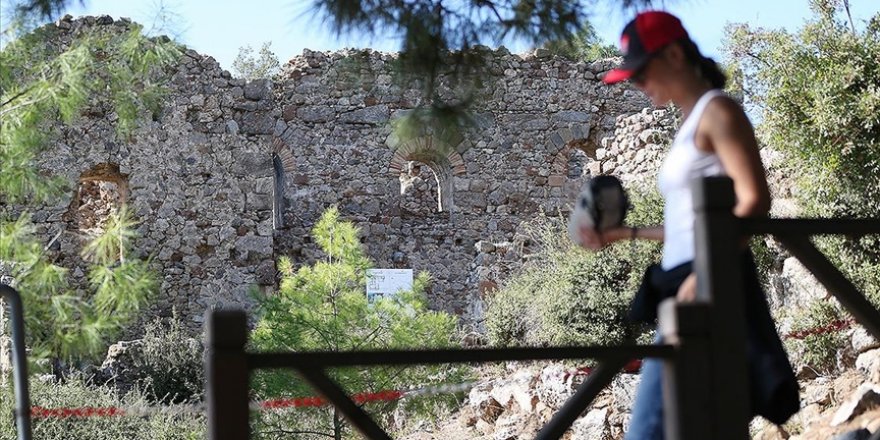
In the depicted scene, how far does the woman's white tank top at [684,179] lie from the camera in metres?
2.68

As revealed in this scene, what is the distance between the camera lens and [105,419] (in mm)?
8500

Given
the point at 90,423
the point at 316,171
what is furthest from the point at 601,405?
the point at 316,171

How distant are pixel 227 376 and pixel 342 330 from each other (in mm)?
6254

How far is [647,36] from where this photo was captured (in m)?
2.78

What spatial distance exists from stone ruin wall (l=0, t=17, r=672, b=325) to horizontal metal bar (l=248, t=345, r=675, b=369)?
10.1 metres

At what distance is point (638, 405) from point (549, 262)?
831 cm

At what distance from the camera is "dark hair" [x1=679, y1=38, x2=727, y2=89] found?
2809 mm

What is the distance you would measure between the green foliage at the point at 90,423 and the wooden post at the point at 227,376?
19.7 feet

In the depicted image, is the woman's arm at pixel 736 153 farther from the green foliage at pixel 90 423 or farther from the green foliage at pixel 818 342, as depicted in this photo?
the green foliage at pixel 90 423

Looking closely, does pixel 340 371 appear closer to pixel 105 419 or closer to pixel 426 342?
pixel 426 342

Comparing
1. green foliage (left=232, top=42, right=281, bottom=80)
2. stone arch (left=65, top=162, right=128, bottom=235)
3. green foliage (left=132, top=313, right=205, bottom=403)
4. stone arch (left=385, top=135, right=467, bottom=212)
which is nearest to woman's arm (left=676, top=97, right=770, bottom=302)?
green foliage (left=132, top=313, right=205, bottom=403)

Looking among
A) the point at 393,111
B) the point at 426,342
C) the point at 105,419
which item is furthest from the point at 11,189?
the point at 393,111

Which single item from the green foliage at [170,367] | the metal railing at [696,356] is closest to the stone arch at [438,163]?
the green foliage at [170,367]

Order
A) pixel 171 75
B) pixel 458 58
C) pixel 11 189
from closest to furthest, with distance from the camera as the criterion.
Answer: pixel 458 58, pixel 11 189, pixel 171 75
